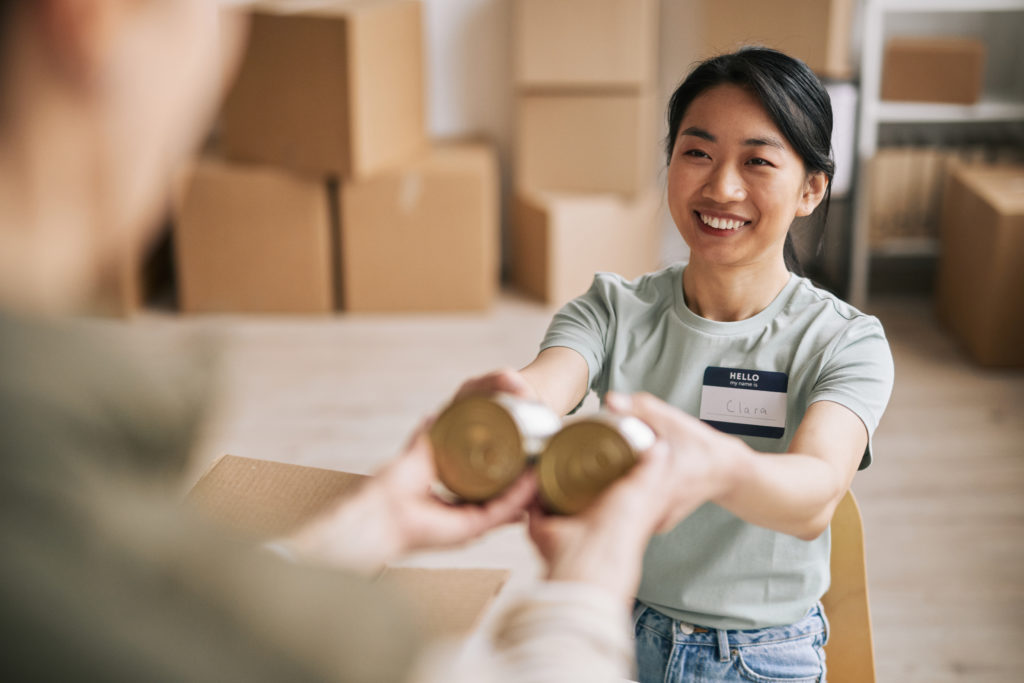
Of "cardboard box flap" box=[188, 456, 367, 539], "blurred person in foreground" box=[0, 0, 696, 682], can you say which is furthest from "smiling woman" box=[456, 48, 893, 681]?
"blurred person in foreground" box=[0, 0, 696, 682]

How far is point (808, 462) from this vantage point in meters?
1.06

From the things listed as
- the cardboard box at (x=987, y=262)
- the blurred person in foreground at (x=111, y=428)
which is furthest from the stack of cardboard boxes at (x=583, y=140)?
the blurred person in foreground at (x=111, y=428)

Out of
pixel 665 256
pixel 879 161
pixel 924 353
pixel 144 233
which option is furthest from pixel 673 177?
pixel 665 256

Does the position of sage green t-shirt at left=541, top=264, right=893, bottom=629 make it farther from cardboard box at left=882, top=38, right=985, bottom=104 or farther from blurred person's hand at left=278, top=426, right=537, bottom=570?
cardboard box at left=882, top=38, right=985, bottom=104

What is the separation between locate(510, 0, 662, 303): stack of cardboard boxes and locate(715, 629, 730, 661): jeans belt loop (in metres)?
2.62

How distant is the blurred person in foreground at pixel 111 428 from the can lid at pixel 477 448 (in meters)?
0.33

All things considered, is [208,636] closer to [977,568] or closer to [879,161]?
[977,568]

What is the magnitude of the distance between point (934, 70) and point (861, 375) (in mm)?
2848

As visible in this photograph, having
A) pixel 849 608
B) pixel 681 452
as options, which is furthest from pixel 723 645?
pixel 681 452

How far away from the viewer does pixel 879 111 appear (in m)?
3.68

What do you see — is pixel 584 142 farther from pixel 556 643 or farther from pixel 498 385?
pixel 556 643

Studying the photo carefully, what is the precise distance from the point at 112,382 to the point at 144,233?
0.30 feet

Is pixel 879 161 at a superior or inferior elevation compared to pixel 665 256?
superior

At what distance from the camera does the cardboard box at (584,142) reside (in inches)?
150
